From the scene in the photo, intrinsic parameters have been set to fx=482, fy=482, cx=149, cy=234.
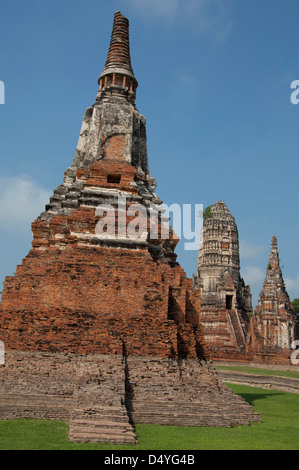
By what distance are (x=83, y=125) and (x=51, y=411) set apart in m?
12.0

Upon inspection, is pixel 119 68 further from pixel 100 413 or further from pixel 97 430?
pixel 97 430

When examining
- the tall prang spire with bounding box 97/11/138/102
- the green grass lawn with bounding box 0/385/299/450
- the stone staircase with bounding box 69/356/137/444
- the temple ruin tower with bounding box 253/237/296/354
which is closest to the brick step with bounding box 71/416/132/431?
the stone staircase with bounding box 69/356/137/444

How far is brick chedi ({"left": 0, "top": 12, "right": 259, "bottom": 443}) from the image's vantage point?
10727mm

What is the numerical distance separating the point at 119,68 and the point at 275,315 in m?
38.0

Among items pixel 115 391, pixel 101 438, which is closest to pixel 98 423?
pixel 101 438

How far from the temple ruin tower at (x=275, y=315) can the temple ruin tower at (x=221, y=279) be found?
2.18 metres

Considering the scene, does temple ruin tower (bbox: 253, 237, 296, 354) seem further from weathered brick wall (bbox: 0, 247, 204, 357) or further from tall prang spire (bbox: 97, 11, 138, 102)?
weathered brick wall (bbox: 0, 247, 204, 357)

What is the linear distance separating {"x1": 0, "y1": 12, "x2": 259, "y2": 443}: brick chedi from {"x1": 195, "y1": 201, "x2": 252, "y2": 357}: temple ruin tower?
36.2 meters

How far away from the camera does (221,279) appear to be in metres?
60.3

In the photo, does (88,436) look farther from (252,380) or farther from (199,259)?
(199,259)

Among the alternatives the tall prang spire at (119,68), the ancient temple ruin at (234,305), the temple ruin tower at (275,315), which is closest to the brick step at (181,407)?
the tall prang spire at (119,68)

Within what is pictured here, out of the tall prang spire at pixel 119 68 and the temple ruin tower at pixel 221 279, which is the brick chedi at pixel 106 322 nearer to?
the tall prang spire at pixel 119 68

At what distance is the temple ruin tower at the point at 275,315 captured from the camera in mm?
49372
